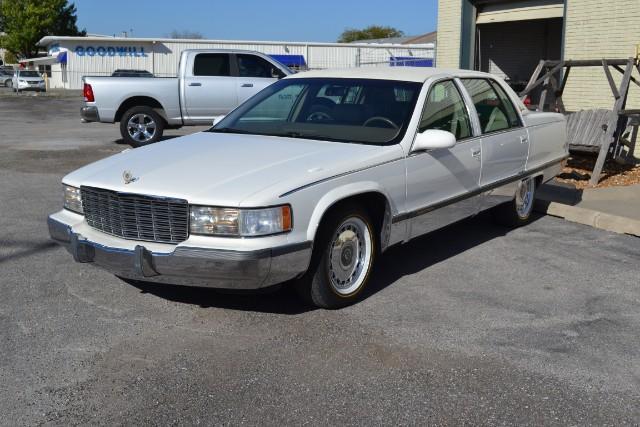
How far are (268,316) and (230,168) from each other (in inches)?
39.7

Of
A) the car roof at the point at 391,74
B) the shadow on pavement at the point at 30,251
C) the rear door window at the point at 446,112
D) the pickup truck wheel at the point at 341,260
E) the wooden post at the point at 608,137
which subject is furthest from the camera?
the wooden post at the point at 608,137

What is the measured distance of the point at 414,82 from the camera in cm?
564

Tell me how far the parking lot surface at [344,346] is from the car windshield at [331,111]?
118 centimetres

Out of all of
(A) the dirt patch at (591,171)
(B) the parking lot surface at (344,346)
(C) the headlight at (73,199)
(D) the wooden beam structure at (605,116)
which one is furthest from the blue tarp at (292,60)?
(C) the headlight at (73,199)

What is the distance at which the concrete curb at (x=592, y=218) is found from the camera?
723 centimetres

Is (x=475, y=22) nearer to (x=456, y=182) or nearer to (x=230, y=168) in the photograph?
(x=456, y=182)

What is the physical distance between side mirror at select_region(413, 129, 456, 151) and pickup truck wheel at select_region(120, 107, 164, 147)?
962 cm

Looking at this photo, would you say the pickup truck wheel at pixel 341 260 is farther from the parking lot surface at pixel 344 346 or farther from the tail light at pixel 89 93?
the tail light at pixel 89 93

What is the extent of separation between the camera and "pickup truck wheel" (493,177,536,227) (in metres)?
7.09

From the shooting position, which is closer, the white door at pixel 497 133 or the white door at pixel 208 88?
the white door at pixel 497 133

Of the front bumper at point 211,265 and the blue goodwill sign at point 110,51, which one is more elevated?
the blue goodwill sign at point 110,51

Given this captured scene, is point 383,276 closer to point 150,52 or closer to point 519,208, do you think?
point 519,208

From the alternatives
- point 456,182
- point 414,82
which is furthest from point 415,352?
point 414,82

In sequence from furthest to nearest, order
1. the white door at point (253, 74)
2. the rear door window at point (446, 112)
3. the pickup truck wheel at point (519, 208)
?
the white door at point (253, 74) → the pickup truck wheel at point (519, 208) → the rear door window at point (446, 112)
